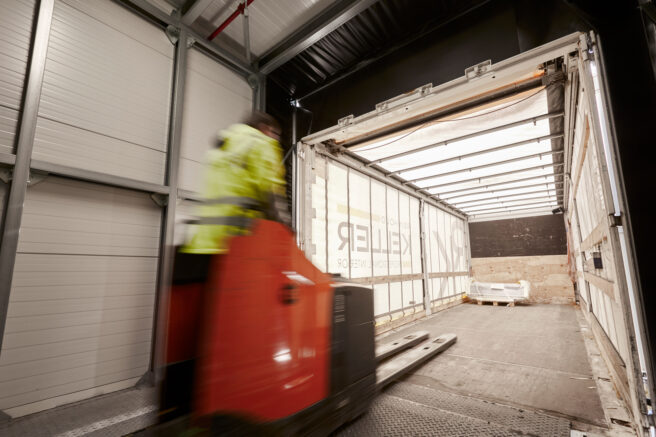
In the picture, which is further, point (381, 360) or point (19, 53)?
point (381, 360)

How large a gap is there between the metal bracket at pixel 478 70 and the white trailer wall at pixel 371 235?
275 centimetres

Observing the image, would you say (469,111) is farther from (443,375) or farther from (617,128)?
(443,375)

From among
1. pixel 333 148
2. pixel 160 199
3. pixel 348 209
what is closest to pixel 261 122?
pixel 160 199

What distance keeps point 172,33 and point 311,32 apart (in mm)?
1945

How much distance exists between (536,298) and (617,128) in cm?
1199

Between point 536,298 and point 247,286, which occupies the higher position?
point 247,286

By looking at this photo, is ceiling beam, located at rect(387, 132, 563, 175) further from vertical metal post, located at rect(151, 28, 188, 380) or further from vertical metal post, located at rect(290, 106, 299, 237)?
vertical metal post, located at rect(151, 28, 188, 380)

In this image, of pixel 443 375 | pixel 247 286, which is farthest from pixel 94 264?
pixel 443 375

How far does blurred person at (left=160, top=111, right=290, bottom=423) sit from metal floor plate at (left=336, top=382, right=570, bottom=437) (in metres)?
1.32

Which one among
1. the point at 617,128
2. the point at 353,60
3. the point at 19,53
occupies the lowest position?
the point at 617,128

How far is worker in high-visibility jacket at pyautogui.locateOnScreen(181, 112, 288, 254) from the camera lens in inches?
73.2

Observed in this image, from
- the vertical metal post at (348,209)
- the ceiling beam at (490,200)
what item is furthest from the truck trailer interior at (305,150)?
the ceiling beam at (490,200)

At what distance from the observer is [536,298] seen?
40.1 ft

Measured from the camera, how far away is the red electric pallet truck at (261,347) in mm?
1632
